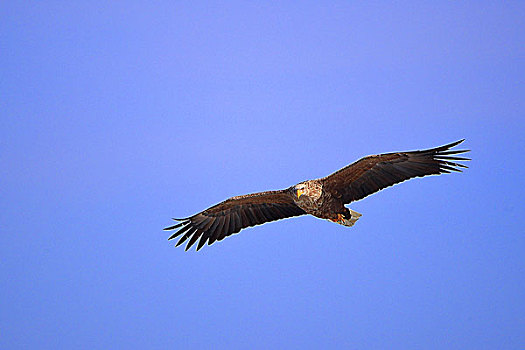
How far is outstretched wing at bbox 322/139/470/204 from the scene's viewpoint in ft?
40.4

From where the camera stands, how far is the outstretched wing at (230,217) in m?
14.3

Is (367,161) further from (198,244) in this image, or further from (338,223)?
(198,244)

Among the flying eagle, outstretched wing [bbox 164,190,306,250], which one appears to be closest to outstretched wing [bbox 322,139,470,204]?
the flying eagle

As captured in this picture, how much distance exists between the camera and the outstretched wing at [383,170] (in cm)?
1233

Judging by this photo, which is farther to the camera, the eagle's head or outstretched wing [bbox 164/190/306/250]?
outstretched wing [bbox 164/190/306/250]

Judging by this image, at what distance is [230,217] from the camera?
14625 millimetres

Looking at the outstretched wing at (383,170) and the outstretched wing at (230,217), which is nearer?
the outstretched wing at (383,170)

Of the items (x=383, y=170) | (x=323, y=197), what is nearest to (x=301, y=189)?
(x=323, y=197)

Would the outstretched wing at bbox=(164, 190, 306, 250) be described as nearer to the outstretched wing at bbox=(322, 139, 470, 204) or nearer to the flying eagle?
the flying eagle

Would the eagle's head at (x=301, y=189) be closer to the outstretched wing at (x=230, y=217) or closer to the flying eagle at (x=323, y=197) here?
the flying eagle at (x=323, y=197)

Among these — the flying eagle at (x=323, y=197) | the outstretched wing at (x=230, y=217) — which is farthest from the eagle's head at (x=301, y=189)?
the outstretched wing at (x=230, y=217)

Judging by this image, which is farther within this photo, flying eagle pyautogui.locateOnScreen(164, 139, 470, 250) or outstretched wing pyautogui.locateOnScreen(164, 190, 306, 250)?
outstretched wing pyautogui.locateOnScreen(164, 190, 306, 250)

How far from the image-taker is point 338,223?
1355cm

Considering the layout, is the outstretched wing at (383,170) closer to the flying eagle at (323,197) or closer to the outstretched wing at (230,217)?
the flying eagle at (323,197)
